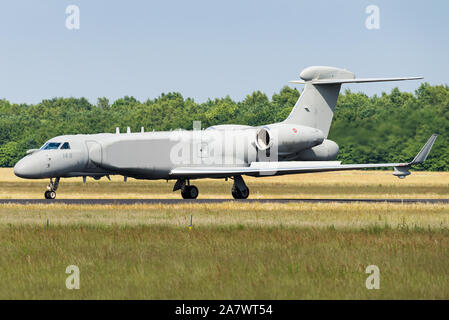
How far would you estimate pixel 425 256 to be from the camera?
18.8 meters

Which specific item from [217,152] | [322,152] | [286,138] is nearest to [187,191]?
[217,152]

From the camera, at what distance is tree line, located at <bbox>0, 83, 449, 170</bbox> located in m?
50.4

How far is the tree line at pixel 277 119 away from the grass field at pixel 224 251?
16.1 m

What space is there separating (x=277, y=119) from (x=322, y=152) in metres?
70.9

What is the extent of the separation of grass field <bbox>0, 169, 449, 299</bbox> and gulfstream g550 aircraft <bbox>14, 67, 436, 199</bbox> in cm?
531

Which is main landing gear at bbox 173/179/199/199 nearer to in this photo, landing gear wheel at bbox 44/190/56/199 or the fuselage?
the fuselage

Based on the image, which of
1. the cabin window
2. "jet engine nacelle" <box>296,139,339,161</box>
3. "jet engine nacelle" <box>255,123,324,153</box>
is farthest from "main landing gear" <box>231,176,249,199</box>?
the cabin window

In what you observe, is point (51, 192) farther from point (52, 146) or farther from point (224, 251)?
point (224, 251)

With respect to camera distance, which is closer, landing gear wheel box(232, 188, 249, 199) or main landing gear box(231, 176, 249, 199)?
main landing gear box(231, 176, 249, 199)

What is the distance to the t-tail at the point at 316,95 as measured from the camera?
4600 centimetres

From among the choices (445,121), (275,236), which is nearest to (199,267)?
(275,236)

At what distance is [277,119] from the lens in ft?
380

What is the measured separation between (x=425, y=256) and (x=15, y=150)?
11255 cm

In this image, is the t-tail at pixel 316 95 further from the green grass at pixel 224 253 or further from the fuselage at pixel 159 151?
the green grass at pixel 224 253
